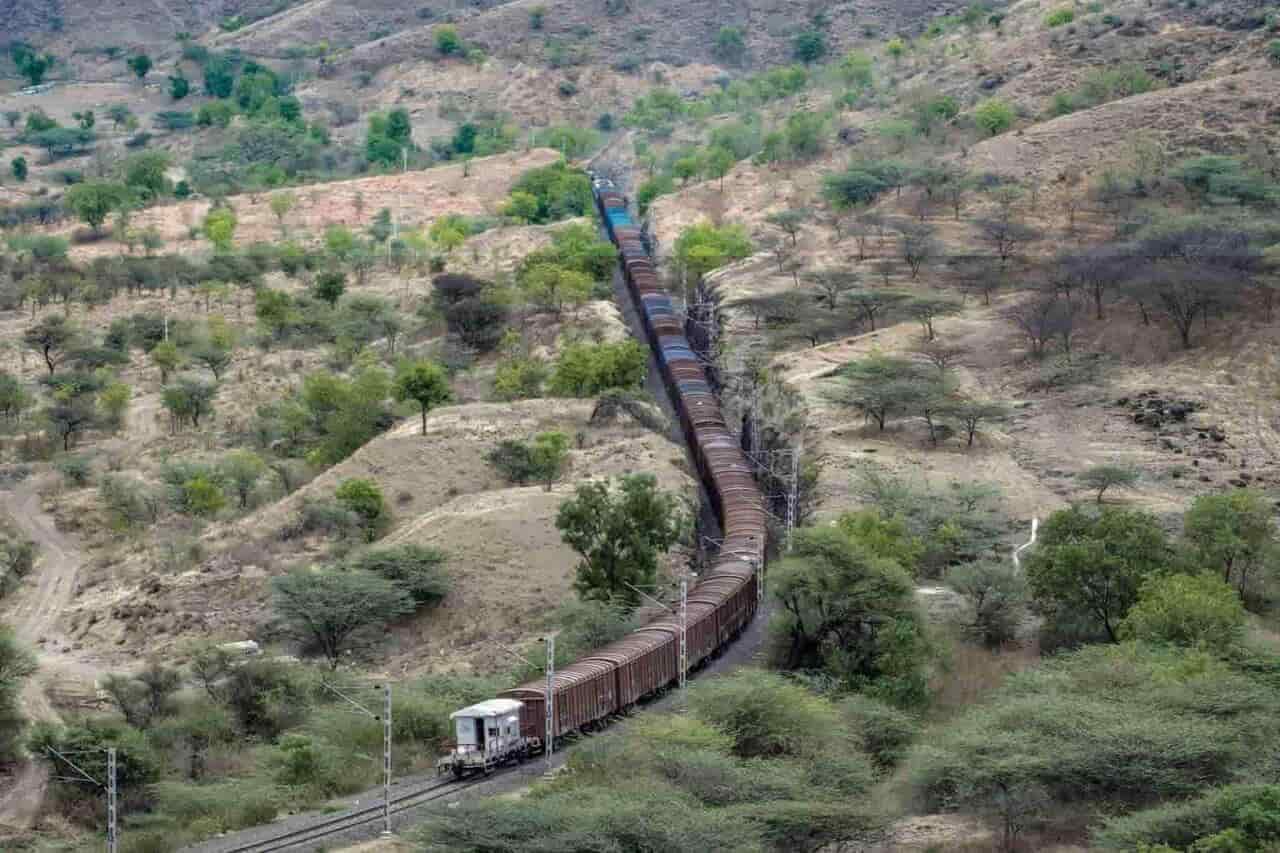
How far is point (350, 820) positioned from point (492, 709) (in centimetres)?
429

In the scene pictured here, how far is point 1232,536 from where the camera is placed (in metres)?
56.8

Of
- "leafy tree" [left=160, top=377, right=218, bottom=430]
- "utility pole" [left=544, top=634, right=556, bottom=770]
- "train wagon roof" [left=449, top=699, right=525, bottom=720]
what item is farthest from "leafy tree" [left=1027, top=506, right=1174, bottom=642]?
"leafy tree" [left=160, top=377, right=218, bottom=430]

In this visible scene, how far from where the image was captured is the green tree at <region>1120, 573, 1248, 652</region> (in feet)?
160

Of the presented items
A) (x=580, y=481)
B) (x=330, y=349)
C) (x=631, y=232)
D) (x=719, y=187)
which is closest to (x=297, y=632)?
(x=580, y=481)

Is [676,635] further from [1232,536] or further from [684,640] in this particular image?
[1232,536]

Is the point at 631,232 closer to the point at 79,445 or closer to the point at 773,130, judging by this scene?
the point at 773,130

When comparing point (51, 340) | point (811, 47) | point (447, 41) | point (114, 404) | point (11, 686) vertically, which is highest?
point (447, 41)

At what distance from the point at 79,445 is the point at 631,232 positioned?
34618 millimetres

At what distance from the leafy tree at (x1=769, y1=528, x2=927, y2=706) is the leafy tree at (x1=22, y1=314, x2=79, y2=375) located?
5042 centimetres

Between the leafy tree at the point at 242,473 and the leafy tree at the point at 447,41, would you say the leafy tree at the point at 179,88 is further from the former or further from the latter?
the leafy tree at the point at 242,473

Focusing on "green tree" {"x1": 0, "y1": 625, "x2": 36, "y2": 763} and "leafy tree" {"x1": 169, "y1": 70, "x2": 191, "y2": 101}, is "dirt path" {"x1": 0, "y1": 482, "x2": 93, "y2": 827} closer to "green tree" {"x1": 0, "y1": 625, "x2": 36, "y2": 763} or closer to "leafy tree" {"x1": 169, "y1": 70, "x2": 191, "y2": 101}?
"green tree" {"x1": 0, "y1": 625, "x2": 36, "y2": 763}

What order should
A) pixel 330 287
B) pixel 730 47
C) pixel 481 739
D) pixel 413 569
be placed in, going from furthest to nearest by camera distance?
pixel 730 47 < pixel 330 287 < pixel 413 569 < pixel 481 739

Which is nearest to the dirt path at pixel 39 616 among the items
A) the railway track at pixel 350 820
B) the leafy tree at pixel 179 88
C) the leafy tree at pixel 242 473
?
the leafy tree at pixel 242 473

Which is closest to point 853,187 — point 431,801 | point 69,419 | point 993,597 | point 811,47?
point 69,419
